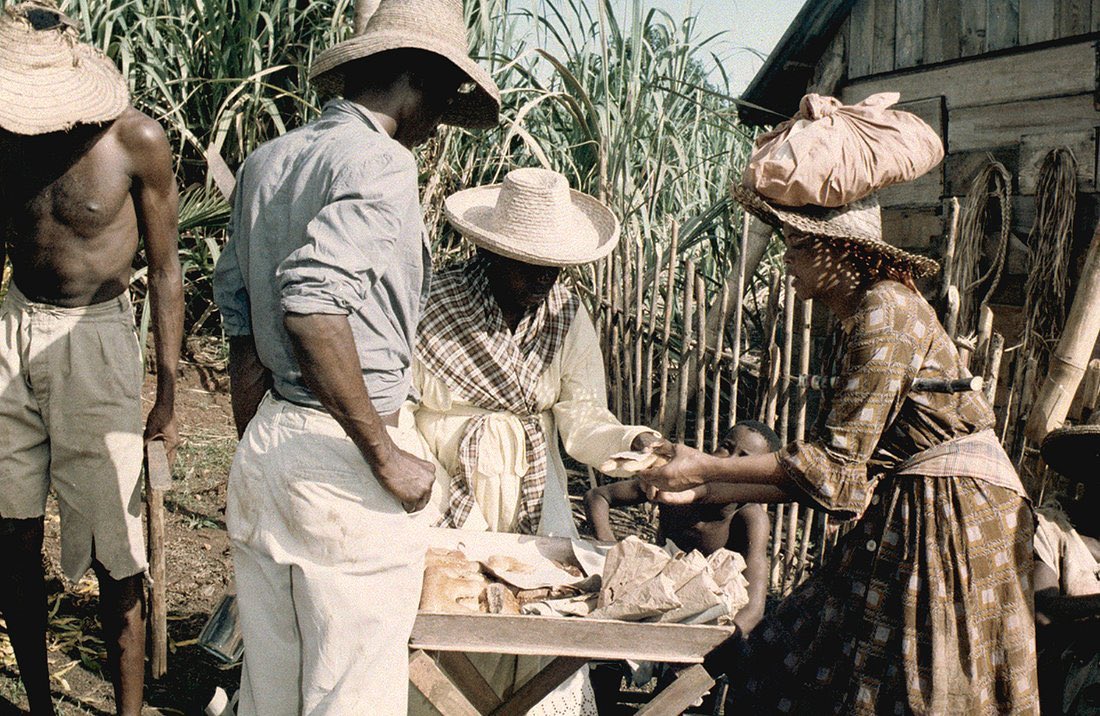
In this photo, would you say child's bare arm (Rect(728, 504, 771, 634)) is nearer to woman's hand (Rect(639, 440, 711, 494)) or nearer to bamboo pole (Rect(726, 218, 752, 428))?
bamboo pole (Rect(726, 218, 752, 428))

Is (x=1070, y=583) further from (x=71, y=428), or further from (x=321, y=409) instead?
(x=71, y=428)

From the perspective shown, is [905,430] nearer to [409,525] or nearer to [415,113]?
[409,525]

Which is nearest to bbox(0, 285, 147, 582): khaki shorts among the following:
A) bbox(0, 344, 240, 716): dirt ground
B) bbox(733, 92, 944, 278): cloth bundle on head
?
bbox(0, 344, 240, 716): dirt ground

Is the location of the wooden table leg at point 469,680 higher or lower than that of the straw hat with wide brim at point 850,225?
lower

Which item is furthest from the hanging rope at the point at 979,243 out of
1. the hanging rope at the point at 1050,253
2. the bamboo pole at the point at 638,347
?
the bamboo pole at the point at 638,347

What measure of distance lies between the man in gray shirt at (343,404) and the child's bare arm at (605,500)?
1.67 meters

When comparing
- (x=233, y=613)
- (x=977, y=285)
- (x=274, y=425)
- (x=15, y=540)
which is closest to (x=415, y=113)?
(x=274, y=425)

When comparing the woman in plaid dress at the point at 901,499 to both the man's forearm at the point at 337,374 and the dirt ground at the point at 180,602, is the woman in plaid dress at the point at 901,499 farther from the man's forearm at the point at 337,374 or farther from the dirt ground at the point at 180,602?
the dirt ground at the point at 180,602

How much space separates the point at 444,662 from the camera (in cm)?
266

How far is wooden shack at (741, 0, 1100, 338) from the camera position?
15.2ft

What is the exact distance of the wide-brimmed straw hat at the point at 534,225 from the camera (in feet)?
9.64

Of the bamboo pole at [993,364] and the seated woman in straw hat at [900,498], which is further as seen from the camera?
the bamboo pole at [993,364]

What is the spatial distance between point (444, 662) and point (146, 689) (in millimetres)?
1442

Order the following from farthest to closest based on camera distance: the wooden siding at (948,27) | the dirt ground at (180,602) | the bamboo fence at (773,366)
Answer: the wooden siding at (948,27)
the bamboo fence at (773,366)
the dirt ground at (180,602)
